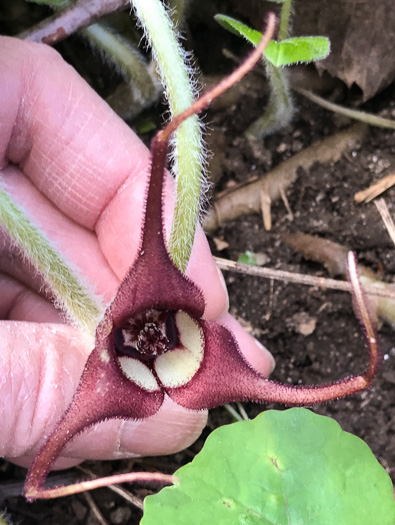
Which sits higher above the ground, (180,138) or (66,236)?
(180,138)

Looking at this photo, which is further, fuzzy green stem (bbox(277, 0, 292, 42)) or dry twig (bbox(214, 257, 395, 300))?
dry twig (bbox(214, 257, 395, 300))

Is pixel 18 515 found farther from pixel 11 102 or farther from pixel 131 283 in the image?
pixel 11 102

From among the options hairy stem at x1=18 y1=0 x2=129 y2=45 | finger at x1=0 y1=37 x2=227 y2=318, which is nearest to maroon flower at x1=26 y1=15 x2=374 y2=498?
finger at x1=0 y1=37 x2=227 y2=318

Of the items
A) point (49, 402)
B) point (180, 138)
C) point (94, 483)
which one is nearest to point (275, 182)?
point (180, 138)

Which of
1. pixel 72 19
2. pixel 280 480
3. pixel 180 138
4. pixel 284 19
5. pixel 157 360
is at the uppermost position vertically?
pixel 72 19

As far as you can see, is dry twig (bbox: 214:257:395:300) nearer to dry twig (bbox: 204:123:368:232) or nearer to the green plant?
dry twig (bbox: 204:123:368:232)

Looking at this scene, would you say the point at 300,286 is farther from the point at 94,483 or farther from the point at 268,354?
the point at 94,483
